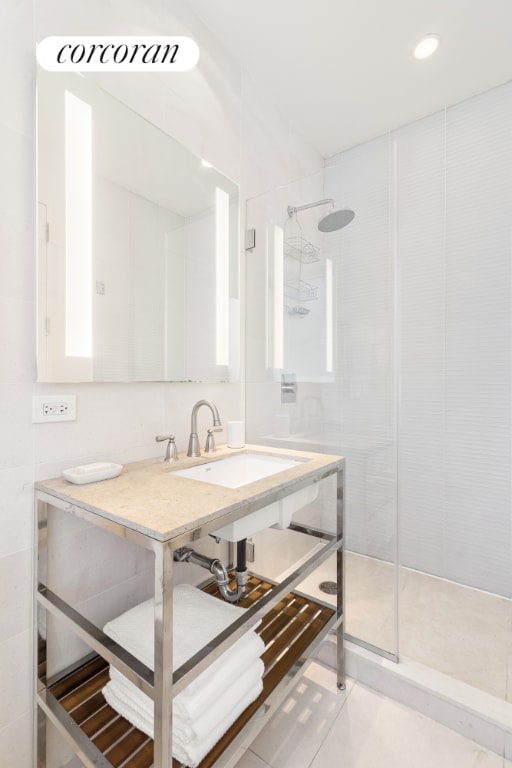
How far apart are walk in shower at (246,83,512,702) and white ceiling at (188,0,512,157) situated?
201 mm

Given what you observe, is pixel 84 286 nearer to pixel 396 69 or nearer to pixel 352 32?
pixel 352 32

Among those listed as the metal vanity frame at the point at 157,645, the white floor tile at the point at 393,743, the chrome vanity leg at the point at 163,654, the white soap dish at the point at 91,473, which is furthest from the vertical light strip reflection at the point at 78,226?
the white floor tile at the point at 393,743

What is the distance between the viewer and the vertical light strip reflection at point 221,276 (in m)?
1.58

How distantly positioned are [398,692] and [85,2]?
2.48 m

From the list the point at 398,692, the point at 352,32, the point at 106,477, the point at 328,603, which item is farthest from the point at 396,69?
the point at 398,692

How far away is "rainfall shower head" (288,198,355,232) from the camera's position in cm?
170

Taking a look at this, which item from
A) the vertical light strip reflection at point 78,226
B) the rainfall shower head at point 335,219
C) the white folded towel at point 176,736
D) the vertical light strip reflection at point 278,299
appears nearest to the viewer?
the white folded towel at point 176,736

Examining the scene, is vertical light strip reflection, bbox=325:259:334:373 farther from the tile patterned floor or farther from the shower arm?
the tile patterned floor

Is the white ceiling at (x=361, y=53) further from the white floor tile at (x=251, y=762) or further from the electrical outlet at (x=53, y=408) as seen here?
the white floor tile at (x=251, y=762)

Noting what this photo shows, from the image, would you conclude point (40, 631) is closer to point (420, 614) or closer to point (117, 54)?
point (420, 614)

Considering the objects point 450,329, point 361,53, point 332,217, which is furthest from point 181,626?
point 361,53

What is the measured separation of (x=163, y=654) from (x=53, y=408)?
2.21ft

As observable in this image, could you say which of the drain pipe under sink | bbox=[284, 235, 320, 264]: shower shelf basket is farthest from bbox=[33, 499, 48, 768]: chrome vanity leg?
bbox=[284, 235, 320, 264]: shower shelf basket

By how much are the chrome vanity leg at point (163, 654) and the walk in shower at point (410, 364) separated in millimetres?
1057
